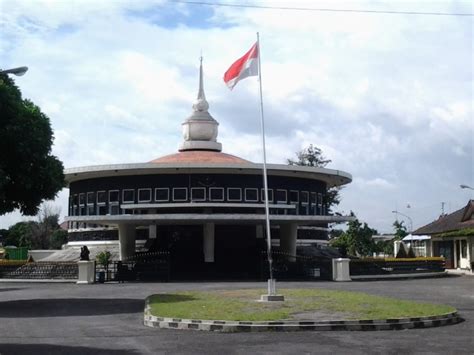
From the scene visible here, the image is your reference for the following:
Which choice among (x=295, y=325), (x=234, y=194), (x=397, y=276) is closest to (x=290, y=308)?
(x=295, y=325)

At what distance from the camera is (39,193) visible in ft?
75.6

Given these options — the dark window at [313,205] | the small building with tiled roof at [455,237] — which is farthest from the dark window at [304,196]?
the small building with tiled roof at [455,237]

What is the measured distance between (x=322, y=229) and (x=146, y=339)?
4244 centimetres

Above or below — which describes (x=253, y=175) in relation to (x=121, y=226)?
above

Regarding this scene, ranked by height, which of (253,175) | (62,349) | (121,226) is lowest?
(62,349)

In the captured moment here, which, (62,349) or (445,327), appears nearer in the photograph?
(62,349)

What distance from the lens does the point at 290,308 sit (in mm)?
18531

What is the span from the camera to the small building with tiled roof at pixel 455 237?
54344 mm

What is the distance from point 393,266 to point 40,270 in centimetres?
2227

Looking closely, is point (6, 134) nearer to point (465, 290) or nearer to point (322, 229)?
point (465, 290)

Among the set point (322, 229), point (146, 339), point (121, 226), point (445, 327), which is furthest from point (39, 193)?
point (322, 229)

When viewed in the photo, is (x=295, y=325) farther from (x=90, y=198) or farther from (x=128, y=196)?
(x=90, y=198)

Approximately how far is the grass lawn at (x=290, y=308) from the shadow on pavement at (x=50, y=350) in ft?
13.2

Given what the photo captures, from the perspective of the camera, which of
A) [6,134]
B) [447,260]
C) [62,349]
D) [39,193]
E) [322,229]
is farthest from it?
[447,260]
